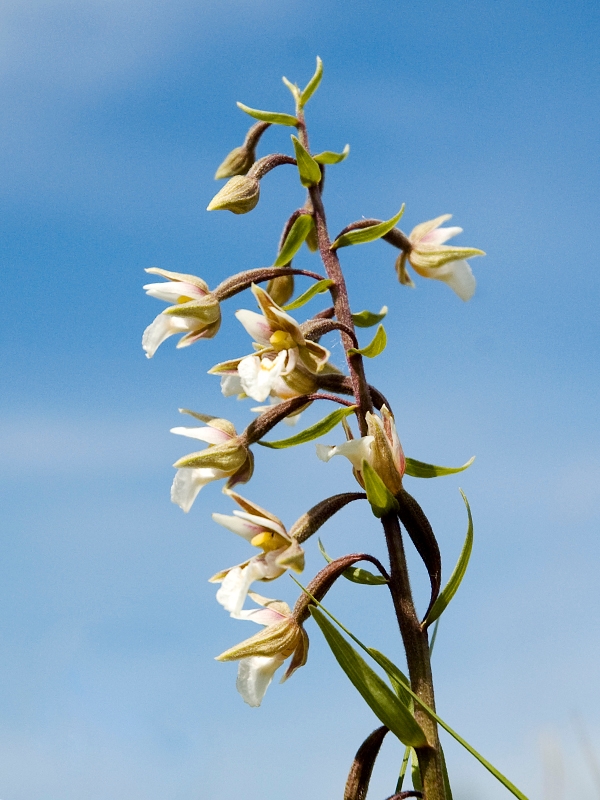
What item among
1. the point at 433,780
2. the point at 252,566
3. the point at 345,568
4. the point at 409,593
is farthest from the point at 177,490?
the point at 433,780

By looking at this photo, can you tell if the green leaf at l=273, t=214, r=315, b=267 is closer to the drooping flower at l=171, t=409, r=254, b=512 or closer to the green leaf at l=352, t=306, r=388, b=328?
the green leaf at l=352, t=306, r=388, b=328

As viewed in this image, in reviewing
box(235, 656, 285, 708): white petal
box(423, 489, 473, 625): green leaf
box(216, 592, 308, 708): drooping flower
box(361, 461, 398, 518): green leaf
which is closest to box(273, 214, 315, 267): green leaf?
box(361, 461, 398, 518): green leaf

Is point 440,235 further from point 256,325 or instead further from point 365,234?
point 256,325

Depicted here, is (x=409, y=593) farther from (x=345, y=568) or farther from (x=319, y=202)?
(x=319, y=202)

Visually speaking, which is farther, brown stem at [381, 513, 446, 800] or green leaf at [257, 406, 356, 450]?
green leaf at [257, 406, 356, 450]

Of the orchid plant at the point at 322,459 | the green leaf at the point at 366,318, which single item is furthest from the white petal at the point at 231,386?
the green leaf at the point at 366,318

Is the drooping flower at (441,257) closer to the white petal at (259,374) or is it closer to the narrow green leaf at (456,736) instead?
the white petal at (259,374)
